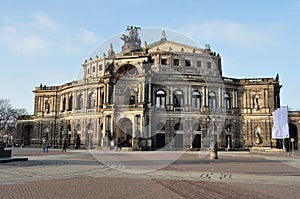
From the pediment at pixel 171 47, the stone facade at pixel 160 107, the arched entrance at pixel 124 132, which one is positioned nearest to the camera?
the arched entrance at pixel 124 132

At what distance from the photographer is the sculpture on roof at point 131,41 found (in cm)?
6669

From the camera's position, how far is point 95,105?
2504 inches

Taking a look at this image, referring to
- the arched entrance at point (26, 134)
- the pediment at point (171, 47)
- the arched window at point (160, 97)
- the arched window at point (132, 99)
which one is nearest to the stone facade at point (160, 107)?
the arched window at point (160, 97)

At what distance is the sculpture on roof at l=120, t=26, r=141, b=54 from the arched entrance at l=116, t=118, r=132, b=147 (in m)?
16.5

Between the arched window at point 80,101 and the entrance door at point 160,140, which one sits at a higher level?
the arched window at point 80,101

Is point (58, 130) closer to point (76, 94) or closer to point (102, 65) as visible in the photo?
point (76, 94)

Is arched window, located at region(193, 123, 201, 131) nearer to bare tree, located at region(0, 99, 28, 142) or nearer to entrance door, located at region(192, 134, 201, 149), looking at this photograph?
entrance door, located at region(192, 134, 201, 149)

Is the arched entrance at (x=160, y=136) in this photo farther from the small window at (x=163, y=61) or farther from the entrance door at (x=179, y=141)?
the small window at (x=163, y=61)

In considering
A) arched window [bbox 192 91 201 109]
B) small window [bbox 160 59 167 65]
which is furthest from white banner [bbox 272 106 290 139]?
small window [bbox 160 59 167 65]

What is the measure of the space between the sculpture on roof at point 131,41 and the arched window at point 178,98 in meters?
13.8

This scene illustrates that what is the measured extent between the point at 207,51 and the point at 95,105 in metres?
31.7

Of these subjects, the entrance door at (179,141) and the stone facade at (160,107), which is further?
the entrance door at (179,141)

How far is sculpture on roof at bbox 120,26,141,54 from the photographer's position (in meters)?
66.7

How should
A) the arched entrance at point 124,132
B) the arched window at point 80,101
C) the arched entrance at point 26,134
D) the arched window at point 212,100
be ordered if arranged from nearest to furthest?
the arched entrance at point 124,132 < the arched window at point 212,100 < the arched window at point 80,101 < the arched entrance at point 26,134
